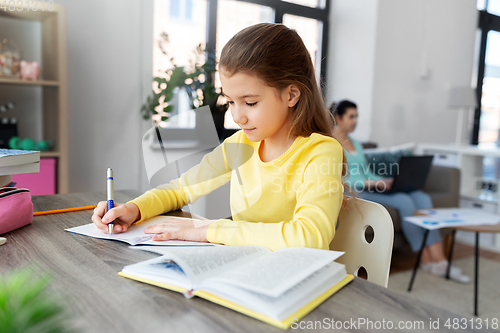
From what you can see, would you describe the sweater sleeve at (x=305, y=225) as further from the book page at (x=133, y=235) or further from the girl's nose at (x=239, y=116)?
the girl's nose at (x=239, y=116)

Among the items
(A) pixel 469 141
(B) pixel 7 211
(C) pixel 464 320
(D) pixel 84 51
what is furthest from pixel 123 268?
(A) pixel 469 141

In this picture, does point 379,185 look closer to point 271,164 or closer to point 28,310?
point 271,164

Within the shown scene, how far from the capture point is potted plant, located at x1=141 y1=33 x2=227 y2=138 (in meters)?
2.55

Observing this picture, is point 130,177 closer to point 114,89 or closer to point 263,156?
point 114,89

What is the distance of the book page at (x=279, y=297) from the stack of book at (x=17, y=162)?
1.74 feet

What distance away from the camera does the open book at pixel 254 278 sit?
1.54 ft

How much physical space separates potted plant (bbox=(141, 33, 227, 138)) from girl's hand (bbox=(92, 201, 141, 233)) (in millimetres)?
1742

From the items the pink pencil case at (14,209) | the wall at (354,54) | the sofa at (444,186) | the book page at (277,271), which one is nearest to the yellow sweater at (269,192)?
the book page at (277,271)

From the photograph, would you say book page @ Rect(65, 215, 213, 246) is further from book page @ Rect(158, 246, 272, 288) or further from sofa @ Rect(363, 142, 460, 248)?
sofa @ Rect(363, 142, 460, 248)

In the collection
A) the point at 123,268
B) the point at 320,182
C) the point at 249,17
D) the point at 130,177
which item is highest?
the point at 249,17

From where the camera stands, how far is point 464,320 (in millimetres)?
478

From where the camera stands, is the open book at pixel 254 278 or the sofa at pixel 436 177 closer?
the open book at pixel 254 278

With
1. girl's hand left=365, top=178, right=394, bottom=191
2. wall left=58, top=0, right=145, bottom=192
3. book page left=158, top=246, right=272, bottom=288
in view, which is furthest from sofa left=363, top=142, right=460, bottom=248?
book page left=158, top=246, right=272, bottom=288

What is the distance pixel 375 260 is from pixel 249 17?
280 cm
